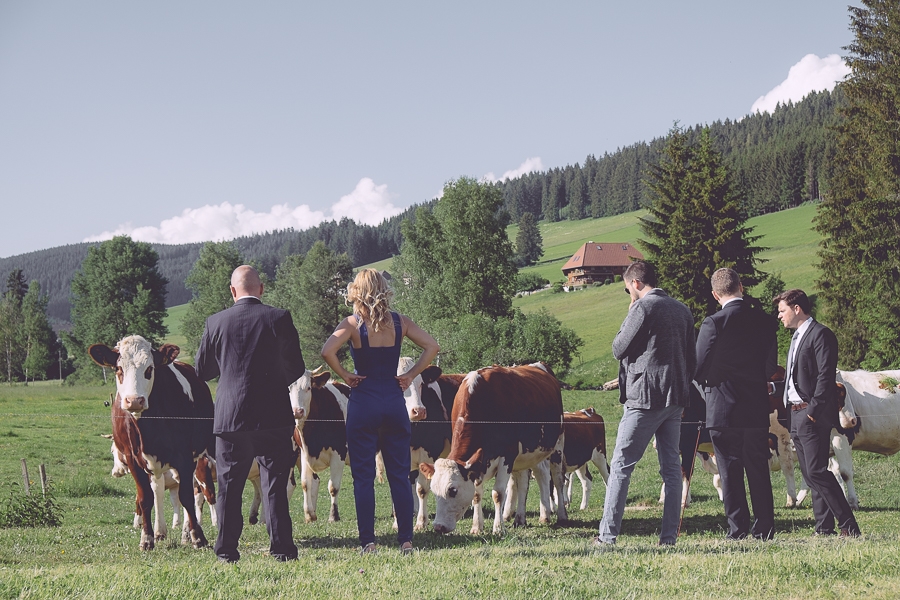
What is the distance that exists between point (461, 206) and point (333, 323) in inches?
838

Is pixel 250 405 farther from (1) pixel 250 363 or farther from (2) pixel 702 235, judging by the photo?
(2) pixel 702 235

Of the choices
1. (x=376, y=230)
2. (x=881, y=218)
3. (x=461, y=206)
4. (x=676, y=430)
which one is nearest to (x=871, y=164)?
(x=881, y=218)

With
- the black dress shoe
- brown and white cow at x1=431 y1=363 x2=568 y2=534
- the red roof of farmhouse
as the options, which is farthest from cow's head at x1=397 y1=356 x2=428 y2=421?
the red roof of farmhouse

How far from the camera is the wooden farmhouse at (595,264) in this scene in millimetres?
109812

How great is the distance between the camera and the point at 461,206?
179 feet

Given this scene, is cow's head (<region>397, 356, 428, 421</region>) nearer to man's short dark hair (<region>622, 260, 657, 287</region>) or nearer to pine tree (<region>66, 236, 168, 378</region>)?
man's short dark hair (<region>622, 260, 657, 287</region>)

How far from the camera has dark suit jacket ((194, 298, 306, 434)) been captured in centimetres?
710

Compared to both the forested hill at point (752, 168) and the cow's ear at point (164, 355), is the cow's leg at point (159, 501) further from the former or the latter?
the forested hill at point (752, 168)

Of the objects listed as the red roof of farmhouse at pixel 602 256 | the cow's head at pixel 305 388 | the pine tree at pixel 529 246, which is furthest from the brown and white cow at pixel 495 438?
the pine tree at pixel 529 246

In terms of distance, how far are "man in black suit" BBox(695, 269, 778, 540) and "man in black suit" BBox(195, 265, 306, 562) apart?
12.6 ft

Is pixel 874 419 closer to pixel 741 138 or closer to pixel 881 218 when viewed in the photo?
pixel 881 218

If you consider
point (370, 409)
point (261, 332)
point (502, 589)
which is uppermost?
point (261, 332)

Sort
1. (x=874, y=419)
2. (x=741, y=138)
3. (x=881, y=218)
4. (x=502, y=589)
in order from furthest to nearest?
(x=741, y=138) → (x=881, y=218) → (x=874, y=419) → (x=502, y=589)

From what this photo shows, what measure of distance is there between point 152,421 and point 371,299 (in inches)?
145
